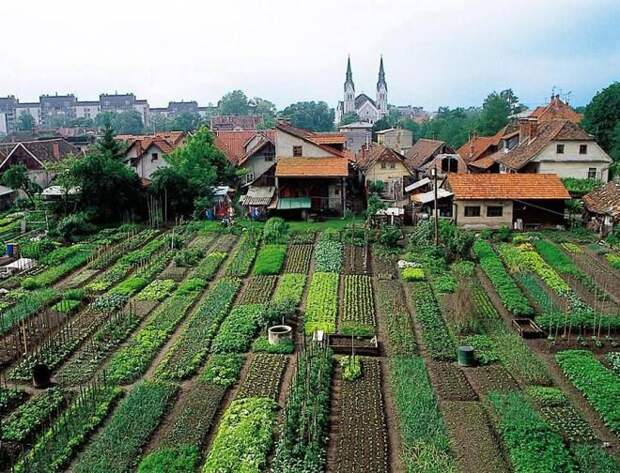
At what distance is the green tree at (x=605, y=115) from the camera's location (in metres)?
45.4

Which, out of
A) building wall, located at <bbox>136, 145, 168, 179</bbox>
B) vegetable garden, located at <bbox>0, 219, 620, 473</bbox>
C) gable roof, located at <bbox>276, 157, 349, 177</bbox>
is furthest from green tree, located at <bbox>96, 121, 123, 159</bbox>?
vegetable garden, located at <bbox>0, 219, 620, 473</bbox>

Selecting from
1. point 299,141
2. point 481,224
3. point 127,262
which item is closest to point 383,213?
point 481,224

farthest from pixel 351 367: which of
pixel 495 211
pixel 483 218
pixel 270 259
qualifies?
pixel 495 211

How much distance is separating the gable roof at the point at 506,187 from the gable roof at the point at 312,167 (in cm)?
660

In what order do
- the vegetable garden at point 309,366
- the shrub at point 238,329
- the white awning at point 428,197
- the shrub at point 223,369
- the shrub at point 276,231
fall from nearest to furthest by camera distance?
1. the vegetable garden at point 309,366
2. the shrub at point 223,369
3. the shrub at point 238,329
4. the shrub at point 276,231
5. the white awning at point 428,197

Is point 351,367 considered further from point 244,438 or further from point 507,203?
point 507,203

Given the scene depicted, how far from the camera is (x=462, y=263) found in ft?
87.2

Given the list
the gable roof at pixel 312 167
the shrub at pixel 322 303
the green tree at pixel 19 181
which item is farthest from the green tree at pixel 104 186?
the shrub at pixel 322 303

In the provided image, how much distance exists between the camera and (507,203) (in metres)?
33.1

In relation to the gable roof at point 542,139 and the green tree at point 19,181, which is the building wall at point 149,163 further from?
the gable roof at point 542,139

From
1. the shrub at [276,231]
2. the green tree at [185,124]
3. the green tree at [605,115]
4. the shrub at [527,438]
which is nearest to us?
the shrub at [527,438]

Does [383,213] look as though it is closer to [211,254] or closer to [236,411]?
[211,254]

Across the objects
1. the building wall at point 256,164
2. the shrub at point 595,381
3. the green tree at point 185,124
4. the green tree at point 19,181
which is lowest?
the shrub at point 595,381

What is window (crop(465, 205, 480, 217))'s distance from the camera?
109 ft
